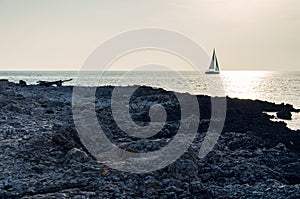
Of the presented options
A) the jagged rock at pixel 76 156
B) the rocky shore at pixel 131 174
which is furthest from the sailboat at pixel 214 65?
the jagged rock at pixel 76 156

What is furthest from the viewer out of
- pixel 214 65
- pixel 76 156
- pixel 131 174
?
pixel 214 65

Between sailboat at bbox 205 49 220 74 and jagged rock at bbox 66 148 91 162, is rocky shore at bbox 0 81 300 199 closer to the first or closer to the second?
jagged rock at bbox 66 148 91 162

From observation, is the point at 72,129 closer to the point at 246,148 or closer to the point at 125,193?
the point at 125,193

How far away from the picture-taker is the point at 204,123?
2834 centimetres

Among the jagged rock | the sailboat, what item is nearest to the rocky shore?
the jagged rock

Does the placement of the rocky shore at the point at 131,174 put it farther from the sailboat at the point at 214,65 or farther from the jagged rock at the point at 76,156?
the sailboat at the point at 214,65

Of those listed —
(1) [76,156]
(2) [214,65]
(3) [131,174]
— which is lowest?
(3) [131,174]

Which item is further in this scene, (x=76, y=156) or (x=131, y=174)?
(x=76, y=156)

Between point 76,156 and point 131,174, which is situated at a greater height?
point 76,156

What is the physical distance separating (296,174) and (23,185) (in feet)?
37.8

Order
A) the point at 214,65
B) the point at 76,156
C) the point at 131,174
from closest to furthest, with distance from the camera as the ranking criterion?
1. the point at 131,174
2. the point at 76,156
3. the point at 214,65

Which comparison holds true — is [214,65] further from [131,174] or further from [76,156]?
[131,174]

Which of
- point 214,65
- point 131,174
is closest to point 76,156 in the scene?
point 131,174

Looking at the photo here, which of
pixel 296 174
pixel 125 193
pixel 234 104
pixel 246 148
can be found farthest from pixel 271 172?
pixel 234 104
